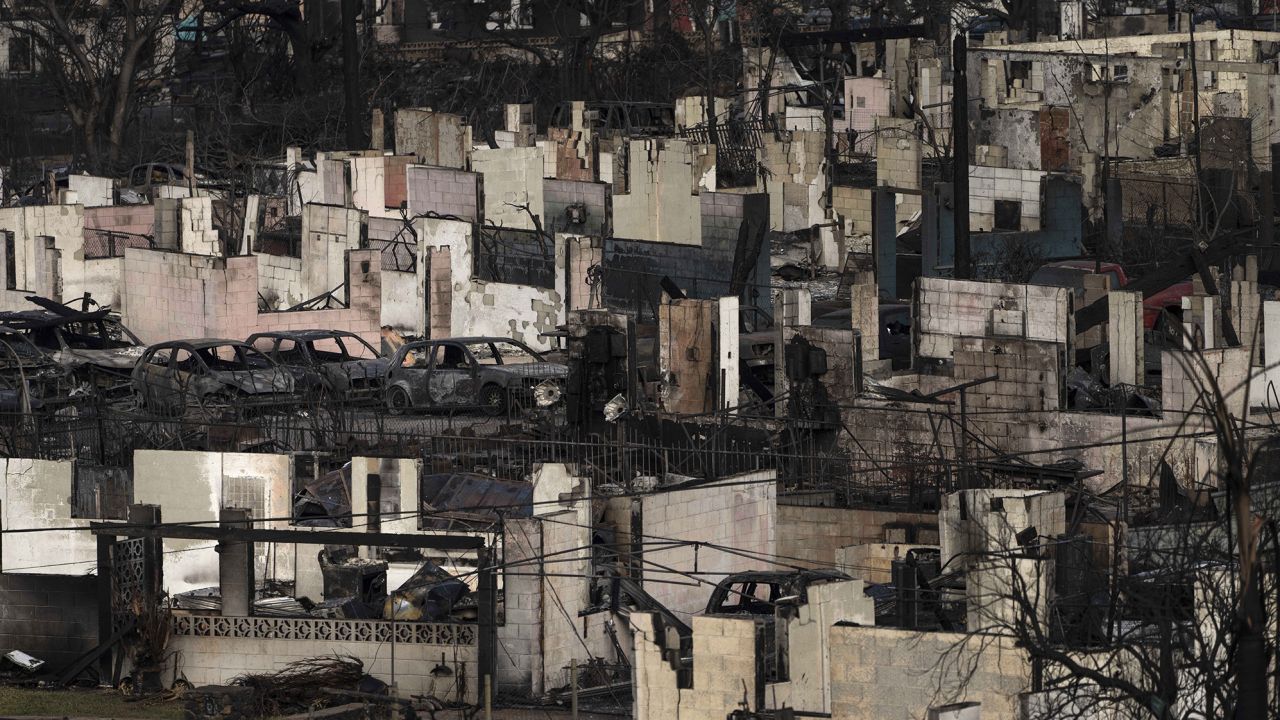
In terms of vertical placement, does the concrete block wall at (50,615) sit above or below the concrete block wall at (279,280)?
below

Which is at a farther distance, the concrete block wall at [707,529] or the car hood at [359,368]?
the car hood at [359,368]

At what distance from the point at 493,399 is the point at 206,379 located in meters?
3.75

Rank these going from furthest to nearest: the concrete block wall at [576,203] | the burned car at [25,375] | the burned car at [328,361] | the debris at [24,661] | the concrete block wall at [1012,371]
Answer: the concrete block wall at [576,203] → the burned car at [328,361] → the burned car at [25,375] → the concrete block wall at [1012,371] → the debris at [24,661]

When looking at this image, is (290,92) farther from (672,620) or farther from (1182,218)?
(672,620)

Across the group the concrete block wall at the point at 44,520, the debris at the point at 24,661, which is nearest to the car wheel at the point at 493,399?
the concrete block wall at the point at 44,520

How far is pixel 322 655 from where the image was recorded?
2200 centimetres

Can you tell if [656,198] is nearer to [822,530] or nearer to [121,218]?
[121,218]

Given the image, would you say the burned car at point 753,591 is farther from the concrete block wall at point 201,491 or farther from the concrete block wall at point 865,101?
the concrete block wall at point 865,101

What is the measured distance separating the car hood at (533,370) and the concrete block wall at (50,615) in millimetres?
9579

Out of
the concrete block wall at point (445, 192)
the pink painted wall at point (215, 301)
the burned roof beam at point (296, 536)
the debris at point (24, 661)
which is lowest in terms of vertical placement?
the debris at point (24, 661)

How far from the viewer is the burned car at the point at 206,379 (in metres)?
31.9

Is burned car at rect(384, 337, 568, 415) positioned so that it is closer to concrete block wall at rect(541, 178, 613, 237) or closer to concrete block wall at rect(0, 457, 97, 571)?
concrete block wall at rect(541, 178, 613, 237)

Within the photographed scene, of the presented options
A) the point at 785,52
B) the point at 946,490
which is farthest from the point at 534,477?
the point at 785,52

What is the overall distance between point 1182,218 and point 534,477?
78.6ft
